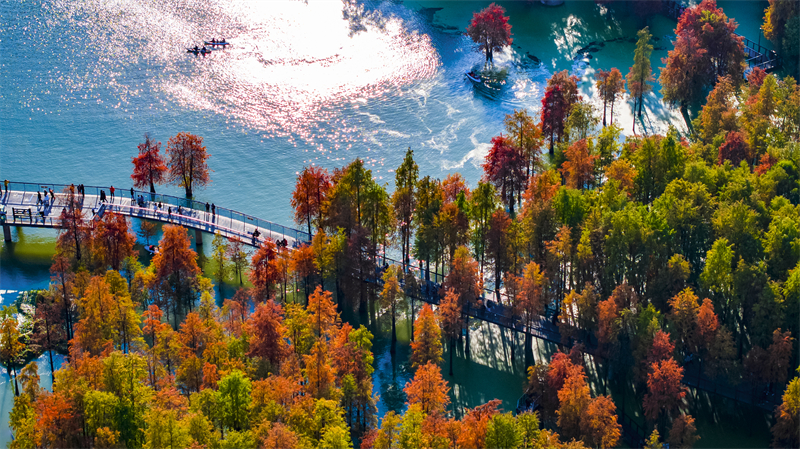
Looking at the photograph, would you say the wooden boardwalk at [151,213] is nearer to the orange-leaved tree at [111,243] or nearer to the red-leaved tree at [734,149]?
the orange-leaved tree at [111,243]

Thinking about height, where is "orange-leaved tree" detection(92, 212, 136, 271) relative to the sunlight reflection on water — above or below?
below

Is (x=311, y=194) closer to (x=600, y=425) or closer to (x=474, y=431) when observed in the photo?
(x=474, y=431)

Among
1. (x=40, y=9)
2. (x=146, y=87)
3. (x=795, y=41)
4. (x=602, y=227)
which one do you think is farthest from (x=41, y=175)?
(x=795, y=41)

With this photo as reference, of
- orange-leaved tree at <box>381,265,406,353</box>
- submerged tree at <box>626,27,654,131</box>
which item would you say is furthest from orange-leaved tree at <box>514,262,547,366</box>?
submerged tree at <box>626,27,654,131</box>

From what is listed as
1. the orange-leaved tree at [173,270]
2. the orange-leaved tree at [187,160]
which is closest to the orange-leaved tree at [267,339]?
the orange-leaved tree at [173,270]

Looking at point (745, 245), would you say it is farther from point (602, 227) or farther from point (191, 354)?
point (191, 354)

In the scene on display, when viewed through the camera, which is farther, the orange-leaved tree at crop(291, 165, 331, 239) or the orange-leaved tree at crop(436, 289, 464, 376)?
the orange-leaved tree at crop(291, 165, 331, 239)

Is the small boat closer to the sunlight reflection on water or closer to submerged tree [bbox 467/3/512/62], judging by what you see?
submerged tree [bbox 467/3/512/62]
